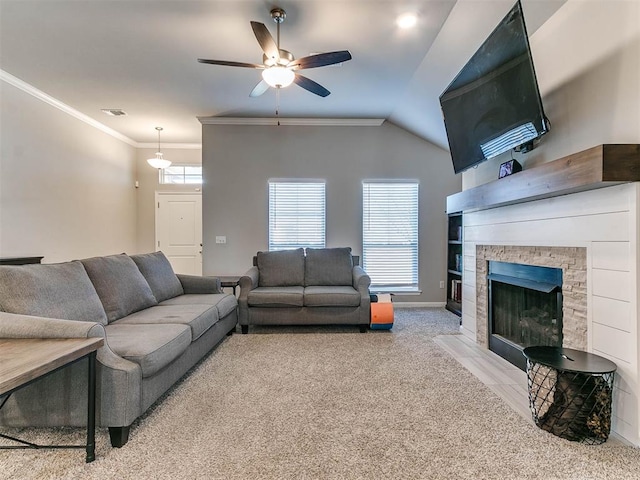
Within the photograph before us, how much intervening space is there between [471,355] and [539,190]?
1.68 meters

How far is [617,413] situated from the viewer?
6.13 feet

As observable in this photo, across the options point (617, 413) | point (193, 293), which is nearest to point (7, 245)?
point (193, 293)

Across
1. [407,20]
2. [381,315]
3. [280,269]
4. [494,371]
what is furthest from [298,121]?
[494,371]

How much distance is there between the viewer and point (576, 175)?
1.88 meters

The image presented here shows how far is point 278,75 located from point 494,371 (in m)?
2.93

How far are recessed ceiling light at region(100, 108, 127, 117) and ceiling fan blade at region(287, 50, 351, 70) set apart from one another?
3.46 m

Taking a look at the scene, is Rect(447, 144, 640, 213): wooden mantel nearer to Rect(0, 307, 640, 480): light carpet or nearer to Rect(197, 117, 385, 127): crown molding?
Rect(0, 307, 640, 480): light carpet

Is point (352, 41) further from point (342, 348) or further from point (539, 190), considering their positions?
point (342, 348)

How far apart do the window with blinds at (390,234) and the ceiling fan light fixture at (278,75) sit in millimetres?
2821

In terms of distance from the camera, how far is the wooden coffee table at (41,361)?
1267mm

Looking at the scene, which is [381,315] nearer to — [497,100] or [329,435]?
[329,435]

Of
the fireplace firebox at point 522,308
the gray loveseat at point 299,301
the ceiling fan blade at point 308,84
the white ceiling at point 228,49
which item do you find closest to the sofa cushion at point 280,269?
the gray loveseat at point 299,301

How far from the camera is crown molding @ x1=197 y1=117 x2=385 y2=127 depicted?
5.13 m

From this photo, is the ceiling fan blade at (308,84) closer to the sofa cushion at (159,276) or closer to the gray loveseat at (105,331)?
the gray loveseat at (105,331)
